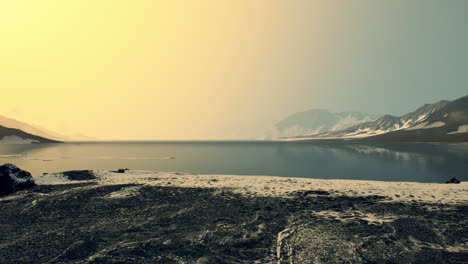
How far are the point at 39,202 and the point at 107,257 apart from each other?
12.5 m

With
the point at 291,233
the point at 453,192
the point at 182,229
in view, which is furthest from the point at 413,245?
the point at 453,192

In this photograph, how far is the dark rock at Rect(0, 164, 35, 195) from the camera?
21.9 metres

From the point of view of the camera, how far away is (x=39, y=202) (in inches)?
720

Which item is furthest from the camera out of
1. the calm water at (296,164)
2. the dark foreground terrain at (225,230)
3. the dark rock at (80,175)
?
the calm water at (296,164)

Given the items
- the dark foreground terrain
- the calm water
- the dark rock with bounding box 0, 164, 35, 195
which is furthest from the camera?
the calm water

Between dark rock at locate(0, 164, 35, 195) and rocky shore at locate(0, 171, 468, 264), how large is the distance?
3.65ft

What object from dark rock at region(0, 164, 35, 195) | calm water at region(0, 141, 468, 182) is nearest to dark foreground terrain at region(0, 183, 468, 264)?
dark rock at region(0, 164, 35, 195)

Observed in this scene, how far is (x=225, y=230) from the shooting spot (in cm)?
1272

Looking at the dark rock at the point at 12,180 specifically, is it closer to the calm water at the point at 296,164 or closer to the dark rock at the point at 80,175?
the dark rock at the point at 80,175

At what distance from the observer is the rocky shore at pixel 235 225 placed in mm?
9891

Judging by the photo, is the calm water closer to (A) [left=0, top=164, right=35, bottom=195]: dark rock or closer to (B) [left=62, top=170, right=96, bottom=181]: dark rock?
(B) [left=62, top=170, right=96, bottom=181]: dark rock

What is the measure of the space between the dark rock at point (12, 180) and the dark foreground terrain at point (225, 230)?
323cm

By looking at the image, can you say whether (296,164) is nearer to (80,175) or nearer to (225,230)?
(80,175)

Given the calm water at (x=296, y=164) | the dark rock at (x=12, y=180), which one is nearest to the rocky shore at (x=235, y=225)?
the dark rock at (x=12, y=180)
